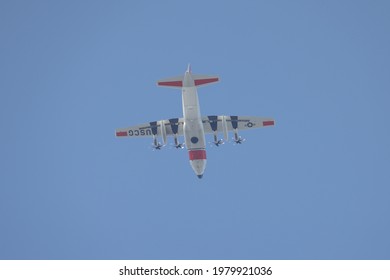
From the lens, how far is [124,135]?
102m

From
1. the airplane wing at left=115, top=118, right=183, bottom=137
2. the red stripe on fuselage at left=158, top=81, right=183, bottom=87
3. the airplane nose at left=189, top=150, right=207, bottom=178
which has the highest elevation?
the red stripe on fuselage at left=158, top=81, right=183, bottom=87

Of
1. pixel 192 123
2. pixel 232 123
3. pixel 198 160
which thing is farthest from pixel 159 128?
pixel 232 123

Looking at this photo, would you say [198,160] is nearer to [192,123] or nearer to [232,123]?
[192,123]

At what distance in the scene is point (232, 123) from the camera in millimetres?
97750

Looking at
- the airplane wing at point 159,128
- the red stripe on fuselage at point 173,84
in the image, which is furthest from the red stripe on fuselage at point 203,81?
the airplane wing at point 159,128

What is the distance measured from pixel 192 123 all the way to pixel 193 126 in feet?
1.38

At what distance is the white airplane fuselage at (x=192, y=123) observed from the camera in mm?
92000

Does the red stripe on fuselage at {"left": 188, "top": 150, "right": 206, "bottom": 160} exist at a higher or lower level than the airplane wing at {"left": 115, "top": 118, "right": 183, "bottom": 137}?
lower

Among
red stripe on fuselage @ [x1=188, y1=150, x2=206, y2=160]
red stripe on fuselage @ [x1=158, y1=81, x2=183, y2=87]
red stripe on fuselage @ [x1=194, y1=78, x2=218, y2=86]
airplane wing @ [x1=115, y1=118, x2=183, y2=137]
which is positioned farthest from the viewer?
airplane wing @ [x1=115, y1=118, x2=183, y2=137]

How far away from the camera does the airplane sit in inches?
3627

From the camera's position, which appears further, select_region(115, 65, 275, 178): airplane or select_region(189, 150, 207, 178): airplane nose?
select_region(189, 150, 207, 178): airplane nose

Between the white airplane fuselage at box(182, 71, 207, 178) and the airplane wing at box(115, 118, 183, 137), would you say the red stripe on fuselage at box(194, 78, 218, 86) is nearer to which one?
the white airplane fuselage at box(182, 71, 207, 178)

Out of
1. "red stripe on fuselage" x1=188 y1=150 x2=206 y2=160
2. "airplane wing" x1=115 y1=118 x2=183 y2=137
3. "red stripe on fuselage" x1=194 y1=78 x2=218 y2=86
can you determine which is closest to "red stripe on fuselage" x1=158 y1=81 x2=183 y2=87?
"red stripe on fuselage" x1=194 y1=78 x2=218 y2=86
